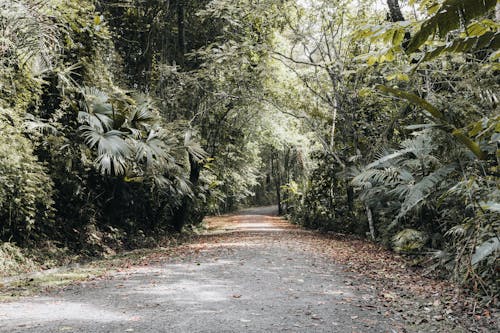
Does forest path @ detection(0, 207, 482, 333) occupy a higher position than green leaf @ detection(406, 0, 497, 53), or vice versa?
green leaf @ detection(406, 0, 497, 53)

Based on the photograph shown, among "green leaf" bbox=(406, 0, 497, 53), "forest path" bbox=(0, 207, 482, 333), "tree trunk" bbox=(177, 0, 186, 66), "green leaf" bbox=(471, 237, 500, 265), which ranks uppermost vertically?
"tree trunk" bbox=(177, 0, 186, 66)

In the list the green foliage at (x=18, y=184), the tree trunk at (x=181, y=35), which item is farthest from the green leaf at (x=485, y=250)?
the tree trunk at (x=181, y=35)

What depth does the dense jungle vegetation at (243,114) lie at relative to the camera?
5.47 meters

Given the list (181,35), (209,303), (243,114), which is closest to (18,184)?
(209,303)

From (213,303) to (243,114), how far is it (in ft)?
46.7

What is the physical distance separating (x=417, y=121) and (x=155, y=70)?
9215 millimetres

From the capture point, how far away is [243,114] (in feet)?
60.9

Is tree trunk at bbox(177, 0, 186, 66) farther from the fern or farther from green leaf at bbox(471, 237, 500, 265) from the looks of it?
green leaf at bbox(471, 237, 500, 265)

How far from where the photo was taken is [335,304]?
4.97 m

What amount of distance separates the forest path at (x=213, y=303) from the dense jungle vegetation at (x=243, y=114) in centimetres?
157

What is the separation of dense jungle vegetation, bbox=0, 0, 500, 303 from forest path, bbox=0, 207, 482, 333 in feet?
5.16

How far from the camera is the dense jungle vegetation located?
17.9 ft

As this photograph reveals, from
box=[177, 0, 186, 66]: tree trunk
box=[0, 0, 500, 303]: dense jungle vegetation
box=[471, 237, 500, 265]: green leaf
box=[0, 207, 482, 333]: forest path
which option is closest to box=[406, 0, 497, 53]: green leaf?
box=[0, 0, 500, 303]: dense jungle vegetation

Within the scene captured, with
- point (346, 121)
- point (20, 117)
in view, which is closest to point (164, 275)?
point (20, 117)
